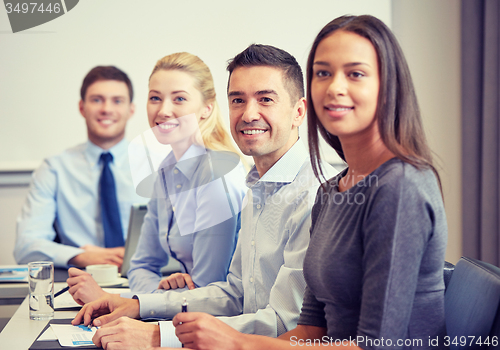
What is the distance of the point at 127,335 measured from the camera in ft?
3.03

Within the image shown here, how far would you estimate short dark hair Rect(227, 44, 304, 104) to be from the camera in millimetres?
1193

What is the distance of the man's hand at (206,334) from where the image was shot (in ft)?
2.59

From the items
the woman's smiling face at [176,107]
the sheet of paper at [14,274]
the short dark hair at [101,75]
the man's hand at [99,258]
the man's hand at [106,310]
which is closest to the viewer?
the man's hand at [106,310]

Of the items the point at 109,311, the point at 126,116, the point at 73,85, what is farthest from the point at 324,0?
the point at 109,311

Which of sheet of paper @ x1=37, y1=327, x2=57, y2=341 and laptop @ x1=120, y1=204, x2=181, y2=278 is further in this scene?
laptop @ x1=120, y1=204, x2=181, y2=278

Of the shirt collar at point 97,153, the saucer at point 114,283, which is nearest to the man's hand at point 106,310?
the saucer at point 114,283

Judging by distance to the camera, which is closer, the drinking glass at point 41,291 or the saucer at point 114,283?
the drinking glass at point 41,291

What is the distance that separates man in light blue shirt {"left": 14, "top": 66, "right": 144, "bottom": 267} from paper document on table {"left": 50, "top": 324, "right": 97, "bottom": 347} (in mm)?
1396

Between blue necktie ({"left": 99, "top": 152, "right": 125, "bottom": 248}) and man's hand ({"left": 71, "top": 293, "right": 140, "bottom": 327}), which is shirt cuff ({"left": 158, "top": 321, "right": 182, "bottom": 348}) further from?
blue necktie ({"left": 99, "top": 152, "right": 125, "bottom": 248})

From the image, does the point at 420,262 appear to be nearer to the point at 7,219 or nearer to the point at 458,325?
the point at 458,325

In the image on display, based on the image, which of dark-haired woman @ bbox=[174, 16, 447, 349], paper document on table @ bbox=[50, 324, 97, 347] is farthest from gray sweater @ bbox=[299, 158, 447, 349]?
paper document on table @ bbox=[50, 324, 97, 347]

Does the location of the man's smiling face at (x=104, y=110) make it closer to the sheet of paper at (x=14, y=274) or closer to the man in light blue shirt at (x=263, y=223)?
the sheet of paper at (x=14, y=274)

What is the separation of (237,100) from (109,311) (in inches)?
24.9

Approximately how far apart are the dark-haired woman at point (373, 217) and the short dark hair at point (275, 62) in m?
0.36
